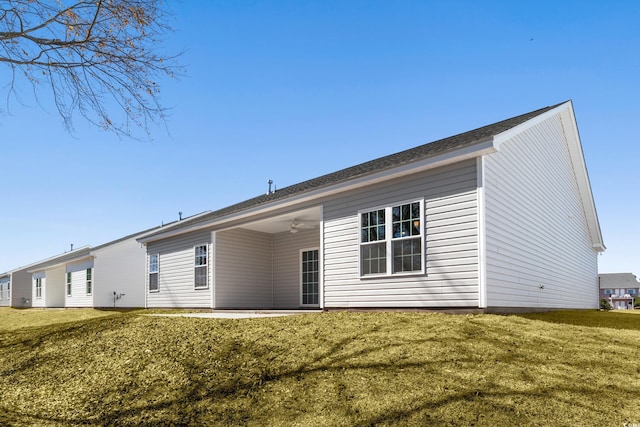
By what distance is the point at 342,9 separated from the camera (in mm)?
12797

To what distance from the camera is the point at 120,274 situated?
27.0m

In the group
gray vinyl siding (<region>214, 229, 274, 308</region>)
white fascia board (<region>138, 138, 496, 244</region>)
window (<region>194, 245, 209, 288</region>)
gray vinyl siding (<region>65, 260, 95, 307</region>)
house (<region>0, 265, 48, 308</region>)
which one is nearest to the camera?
Result: white fascia board (<region>138, 138, 496, 244</region>)

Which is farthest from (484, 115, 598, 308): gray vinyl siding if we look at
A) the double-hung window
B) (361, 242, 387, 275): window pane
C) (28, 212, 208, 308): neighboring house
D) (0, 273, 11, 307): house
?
(0, 273, 11, 307): house

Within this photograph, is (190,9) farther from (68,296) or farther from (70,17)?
(68,296)

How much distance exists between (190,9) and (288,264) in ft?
31.0

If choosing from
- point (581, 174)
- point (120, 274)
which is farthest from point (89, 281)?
point (581, 174)

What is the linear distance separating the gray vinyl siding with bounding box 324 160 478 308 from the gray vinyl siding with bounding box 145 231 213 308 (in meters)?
6.42

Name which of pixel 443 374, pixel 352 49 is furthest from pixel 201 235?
pixel 443 374

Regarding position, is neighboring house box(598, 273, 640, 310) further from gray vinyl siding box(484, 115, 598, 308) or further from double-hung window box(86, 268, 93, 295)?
double-hung window box(86, 268, 93, 295)

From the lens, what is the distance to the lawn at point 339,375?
4.78 meters

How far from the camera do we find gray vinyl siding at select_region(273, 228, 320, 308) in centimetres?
1611

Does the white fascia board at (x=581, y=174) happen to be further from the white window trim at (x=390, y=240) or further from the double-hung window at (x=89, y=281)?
the double-hung window at (x=89, y=281)

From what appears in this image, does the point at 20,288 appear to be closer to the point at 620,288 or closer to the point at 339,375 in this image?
the point at 339,375

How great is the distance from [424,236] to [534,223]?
12.9 ft
